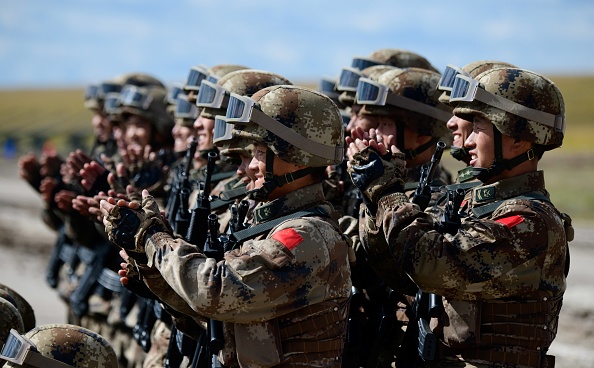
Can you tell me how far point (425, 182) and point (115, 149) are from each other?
7.38m

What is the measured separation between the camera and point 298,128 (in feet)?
18.5

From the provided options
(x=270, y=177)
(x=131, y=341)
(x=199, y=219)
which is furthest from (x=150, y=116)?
(x=270, y=177)

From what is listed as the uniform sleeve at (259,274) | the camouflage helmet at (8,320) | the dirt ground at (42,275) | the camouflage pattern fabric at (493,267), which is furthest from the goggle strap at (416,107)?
the dirt ground at (42,275)

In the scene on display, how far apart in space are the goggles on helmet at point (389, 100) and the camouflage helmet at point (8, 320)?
296 cm

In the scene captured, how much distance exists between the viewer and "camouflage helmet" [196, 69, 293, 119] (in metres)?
7.56

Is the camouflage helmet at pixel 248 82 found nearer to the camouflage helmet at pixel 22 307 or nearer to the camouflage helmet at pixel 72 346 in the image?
the camouflage helmet at pixel 22 307

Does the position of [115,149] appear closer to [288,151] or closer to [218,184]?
[218,184]

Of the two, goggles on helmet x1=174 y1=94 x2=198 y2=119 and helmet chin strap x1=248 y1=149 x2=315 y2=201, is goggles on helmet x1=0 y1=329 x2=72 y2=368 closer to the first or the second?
helmet chin strap x1=248 y1=149 x2=315 y2=201

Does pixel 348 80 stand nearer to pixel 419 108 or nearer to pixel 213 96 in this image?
pixel 419 108

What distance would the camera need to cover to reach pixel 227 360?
18.1 ft

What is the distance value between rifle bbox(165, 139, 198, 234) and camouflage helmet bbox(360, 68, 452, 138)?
4.67ft

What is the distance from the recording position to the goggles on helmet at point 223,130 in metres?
5.88

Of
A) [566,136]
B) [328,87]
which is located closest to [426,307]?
[328,87]

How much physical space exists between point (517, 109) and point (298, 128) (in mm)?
1262
